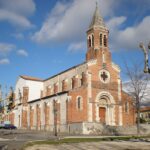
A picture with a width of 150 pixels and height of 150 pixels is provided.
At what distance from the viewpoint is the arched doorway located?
57188 mm

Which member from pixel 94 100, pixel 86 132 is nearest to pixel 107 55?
pixel 94 100

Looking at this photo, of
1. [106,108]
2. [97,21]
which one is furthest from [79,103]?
[97,21]

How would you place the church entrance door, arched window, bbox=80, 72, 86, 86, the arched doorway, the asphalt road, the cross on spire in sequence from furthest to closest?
the cross on spire
the church entrance door
the arched doorway
arched window, bbox=80, 72, 86, 86
the asphalt road

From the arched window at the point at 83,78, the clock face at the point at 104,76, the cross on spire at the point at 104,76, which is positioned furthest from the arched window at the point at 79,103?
the cross on spire at the point at 104,76

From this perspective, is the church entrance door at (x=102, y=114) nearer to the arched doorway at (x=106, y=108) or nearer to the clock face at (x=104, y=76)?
the arched doorway at (x=106, y=108)

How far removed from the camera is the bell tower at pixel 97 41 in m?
58.9

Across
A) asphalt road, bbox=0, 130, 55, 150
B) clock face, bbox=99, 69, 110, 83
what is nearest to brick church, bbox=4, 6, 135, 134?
clock face, bbox=99, 69, 110, 83

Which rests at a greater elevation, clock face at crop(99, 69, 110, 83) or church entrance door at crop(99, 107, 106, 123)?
clock face at crop(99, 69, 110, 83)

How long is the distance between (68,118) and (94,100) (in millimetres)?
6329

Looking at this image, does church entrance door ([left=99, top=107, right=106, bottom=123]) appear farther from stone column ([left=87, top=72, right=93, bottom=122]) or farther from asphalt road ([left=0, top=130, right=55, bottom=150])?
asphalt road ([left=0, top=130, right=55, bottom=150])

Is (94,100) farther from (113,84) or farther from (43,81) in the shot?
(43,81)

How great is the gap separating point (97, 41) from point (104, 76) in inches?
284

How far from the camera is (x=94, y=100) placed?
55906 millimetres

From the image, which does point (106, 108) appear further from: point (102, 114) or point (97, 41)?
point (97, 41)
